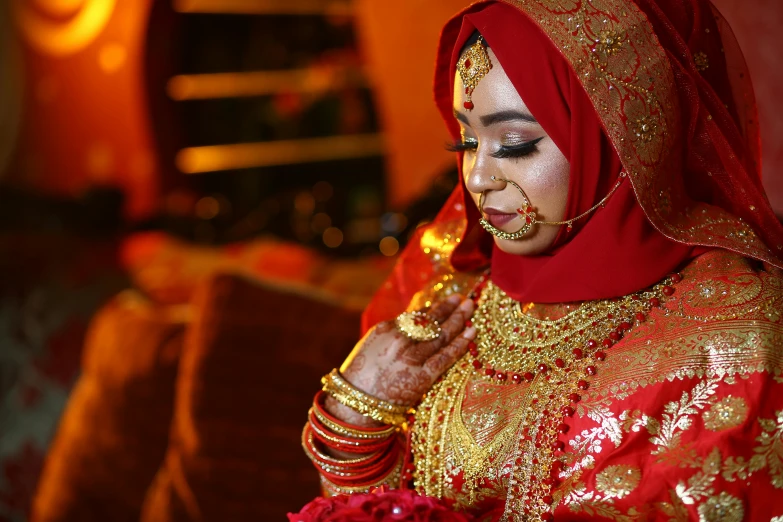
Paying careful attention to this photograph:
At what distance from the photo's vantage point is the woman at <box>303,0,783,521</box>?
3.49ft

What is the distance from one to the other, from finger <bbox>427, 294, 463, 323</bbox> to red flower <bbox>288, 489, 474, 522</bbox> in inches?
13.5

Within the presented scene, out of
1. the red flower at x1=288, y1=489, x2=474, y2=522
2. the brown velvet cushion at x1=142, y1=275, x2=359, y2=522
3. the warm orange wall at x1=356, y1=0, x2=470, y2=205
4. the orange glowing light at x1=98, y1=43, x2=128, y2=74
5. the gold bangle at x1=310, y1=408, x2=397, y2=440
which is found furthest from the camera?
the orange glowing light at x1=98, y1=43, x2=128, y2=74

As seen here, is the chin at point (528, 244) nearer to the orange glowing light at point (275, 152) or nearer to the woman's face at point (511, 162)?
the woman's face at point (511, 162)

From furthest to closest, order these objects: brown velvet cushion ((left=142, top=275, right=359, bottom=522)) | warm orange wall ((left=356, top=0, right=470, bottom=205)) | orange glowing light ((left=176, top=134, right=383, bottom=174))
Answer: orange glowing light ((left=176, top=134, right=383, bottom=174)) → warm orange wall ((left=356, top=0, right=470, bottom=205)) → brown velvet cushion ((left=142, top=275, right=359, bottom=522))

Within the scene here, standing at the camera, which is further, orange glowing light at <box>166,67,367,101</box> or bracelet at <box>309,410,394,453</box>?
orange glowing light at <box>166,67,367,101</box>

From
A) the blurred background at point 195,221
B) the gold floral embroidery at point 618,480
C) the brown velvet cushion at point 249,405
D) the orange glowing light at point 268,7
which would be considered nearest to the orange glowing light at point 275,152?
the blurred background at point 195,221

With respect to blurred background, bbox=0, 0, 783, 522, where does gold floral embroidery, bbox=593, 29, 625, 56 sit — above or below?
above

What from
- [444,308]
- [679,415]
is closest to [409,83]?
[444,308]

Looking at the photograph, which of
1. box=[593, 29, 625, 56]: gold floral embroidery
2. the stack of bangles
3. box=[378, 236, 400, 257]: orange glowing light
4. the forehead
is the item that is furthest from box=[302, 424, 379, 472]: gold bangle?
box=[378, 236, 400, 257]: orange glowing light

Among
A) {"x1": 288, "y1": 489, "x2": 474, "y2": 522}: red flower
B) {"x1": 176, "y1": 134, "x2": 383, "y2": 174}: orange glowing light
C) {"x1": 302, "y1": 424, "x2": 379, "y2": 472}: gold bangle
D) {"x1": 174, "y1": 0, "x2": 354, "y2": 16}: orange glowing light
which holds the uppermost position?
{"x1": 174, "y1": 0, "x2": 354, "y2": 16}: orange glowing light

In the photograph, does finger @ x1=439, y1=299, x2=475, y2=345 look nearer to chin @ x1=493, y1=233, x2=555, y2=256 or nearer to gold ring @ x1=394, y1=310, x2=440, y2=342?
gold ring @ x1=394, y1=310, x2=440, y2=342

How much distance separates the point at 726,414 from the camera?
3.40ft

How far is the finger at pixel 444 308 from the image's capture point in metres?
1.34

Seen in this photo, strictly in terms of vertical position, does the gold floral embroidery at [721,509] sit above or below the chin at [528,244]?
below
